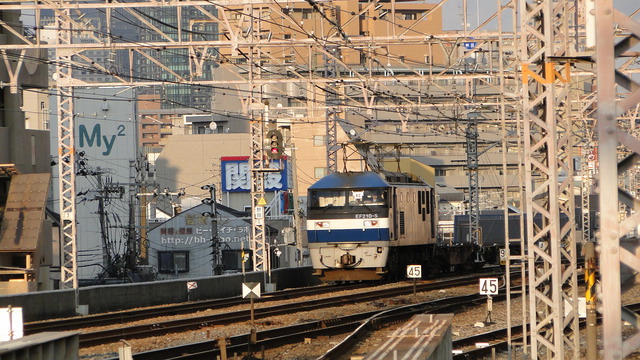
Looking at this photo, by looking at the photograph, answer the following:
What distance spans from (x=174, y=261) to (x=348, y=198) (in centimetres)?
3342

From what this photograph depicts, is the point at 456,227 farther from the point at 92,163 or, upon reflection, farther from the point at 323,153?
the point at 92,163

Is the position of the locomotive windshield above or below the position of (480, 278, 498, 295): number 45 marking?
above

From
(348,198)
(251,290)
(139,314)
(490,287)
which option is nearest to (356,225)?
(348,198)

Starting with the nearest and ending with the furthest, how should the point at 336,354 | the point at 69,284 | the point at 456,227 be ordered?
the point at 336,354 → the point at 69,284 → the point at 456,227

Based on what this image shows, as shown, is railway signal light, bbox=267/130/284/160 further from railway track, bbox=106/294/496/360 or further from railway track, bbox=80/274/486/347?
railway track, bbox=106/294/496/360

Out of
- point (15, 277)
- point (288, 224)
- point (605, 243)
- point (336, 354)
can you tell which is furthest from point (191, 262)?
point (605, 243)

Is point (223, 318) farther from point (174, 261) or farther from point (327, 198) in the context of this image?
point (174, 261)

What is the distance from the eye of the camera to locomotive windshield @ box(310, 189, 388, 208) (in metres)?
28.2

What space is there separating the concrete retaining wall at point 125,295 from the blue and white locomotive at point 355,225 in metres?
2.02

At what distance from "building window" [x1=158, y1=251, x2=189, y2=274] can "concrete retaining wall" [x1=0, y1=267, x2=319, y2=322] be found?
29.7 metres

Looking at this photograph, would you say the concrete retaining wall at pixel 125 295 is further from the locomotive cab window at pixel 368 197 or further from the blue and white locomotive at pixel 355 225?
the locomotive cab window at pixel 368 197

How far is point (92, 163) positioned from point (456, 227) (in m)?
36.1

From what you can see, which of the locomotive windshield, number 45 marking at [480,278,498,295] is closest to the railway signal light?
the locomotive windshield

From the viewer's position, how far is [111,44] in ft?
72.8
